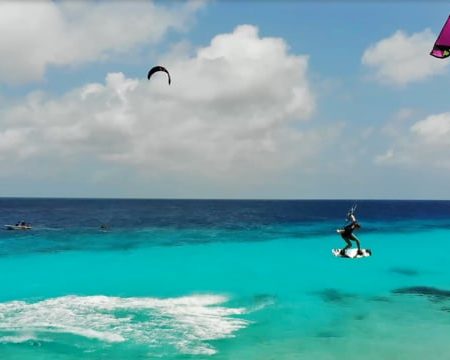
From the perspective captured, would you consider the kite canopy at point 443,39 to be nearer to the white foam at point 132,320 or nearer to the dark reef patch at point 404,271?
the white foam at point 132,320

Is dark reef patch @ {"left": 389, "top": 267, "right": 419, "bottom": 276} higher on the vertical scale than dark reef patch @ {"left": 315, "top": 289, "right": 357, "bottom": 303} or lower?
higher

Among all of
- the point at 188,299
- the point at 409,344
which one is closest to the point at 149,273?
the point at 188,299

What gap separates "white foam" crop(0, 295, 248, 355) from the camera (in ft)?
74.8

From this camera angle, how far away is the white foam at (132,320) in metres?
22.8

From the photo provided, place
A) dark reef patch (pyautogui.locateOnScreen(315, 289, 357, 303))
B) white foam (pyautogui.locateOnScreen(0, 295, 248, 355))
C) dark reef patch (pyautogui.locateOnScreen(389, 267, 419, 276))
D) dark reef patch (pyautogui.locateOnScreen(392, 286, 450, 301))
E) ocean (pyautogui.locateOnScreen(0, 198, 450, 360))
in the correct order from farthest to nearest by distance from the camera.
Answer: dark reef patch (pyautogui.locateOnScreen(389, 267, 419, 276))
dark reef patch (pyautogui.locateOnScreen(392, 286, 450, 301))
dark reef patch (pyautogui.locateOnScreen(315, 289, 357, 303))
white foam (pyautogui.locateOnScreen(0, 295, 248, 355))
ocean (pyautogui.locateOnScreen(0, 198, 450, 360))

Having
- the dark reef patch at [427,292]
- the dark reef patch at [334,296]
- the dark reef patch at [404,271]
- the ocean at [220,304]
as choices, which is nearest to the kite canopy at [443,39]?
the ocean at [220,304]

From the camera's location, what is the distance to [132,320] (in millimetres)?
25812

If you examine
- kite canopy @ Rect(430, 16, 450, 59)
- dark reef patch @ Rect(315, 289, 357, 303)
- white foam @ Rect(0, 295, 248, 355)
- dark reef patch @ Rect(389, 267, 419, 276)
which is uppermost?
kite canopy @ Rect(430, 16, 450, 59)

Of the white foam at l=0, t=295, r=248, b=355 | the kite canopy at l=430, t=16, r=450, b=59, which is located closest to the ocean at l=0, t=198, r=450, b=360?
the white foam at l=0, t=295, r=248, b=355

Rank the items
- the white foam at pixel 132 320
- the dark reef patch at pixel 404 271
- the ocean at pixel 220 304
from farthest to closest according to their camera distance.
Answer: the dark reef patch at pixel 404 271 < the white foam at pixel 132 320 < the ocean at pixel 220 304

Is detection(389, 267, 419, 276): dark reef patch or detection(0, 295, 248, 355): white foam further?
detection(389, 267, 419, 276): dark reef patch

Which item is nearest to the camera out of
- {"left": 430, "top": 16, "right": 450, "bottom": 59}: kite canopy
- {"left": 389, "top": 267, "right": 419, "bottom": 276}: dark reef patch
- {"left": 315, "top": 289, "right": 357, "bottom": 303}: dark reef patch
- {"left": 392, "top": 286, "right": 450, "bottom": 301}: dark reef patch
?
{"left": 430, "top": 16, "right": 450, "bottom": 59}: kite canopy

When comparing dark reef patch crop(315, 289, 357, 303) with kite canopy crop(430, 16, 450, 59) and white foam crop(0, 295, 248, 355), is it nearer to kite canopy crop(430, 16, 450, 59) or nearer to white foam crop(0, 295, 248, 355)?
white foam crop(0, 295, 248, 355)

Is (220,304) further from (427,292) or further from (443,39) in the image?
(443,39)
